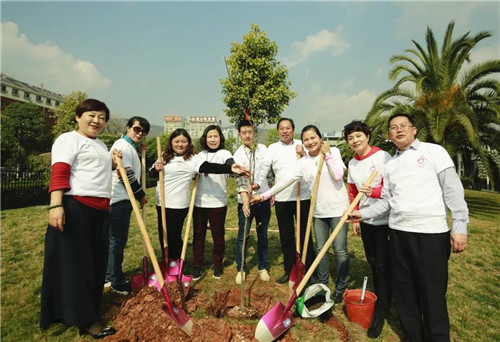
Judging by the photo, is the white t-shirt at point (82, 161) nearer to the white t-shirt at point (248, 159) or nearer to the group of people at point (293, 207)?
the group of people at point (293, 207)

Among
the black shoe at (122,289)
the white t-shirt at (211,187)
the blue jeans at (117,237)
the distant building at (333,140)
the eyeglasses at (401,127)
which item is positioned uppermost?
the distant building at (333,140)

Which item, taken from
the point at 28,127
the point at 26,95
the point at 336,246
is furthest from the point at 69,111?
the point at 26,95

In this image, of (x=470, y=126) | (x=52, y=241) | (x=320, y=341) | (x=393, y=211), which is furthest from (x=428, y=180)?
(x=470, y=126)

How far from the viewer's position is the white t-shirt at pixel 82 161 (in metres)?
2.64

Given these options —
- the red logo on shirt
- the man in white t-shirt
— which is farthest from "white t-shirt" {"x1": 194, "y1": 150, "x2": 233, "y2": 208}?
the red logo on shirt

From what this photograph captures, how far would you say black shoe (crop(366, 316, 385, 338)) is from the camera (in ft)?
9.80

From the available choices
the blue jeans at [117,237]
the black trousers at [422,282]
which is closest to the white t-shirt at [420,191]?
the black trousers at [422,282]

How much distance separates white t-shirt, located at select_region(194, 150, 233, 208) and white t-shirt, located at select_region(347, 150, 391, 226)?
1.76 m

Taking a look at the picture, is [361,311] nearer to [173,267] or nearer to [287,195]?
[287,195]

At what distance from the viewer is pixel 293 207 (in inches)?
160

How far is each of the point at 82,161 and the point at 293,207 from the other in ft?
9.05

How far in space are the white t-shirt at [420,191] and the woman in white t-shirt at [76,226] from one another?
9.95 feet

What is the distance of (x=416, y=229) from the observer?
2.52 m

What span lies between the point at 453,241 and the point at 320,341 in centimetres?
164
